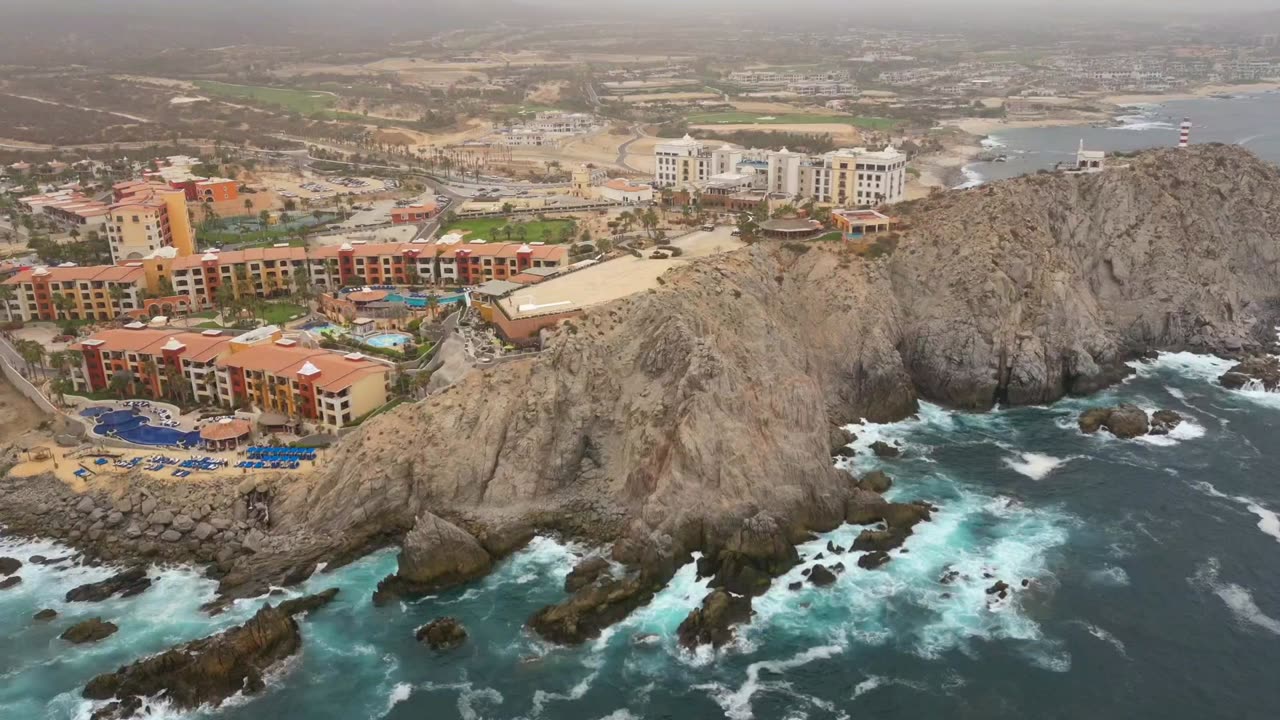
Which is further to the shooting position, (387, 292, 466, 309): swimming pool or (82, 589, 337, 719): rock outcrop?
(387, 292, 466, 309): swimming pool

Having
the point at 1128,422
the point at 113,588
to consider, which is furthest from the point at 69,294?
the point at 1128,422

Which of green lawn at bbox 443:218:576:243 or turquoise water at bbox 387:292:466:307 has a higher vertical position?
green lawn at bbox 443:218:576:243

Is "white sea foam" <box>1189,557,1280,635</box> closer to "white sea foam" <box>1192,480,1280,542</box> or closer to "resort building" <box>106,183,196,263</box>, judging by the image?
"white sea foam" <box>1192,480,1280,542</box>

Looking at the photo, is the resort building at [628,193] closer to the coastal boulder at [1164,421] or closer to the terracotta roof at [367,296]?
the terracotta roof at [367,296]

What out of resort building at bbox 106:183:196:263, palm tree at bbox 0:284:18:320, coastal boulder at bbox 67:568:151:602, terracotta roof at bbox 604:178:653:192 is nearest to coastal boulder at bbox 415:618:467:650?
coastal boulder at bbox 67:568:151:602

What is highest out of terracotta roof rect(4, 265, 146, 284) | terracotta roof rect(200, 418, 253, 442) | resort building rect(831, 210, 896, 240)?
resort building rect(831, 210, 896, 240)

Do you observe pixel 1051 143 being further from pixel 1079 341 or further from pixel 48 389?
pixel 48 389
